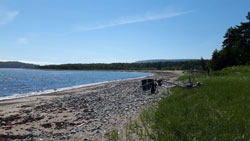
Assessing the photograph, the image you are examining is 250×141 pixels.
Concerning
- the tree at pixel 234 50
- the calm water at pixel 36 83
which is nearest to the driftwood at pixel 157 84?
the calm water at pixel 36 83

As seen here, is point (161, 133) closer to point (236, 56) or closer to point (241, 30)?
point (236, 56)

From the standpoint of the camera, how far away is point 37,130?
991cm

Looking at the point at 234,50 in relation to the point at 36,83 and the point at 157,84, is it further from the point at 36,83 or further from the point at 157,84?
the point at 36,83

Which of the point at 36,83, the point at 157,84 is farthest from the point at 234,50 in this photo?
the point at 36,83

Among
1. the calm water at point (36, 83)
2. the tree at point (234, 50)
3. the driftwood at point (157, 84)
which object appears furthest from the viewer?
the tree at point (234, 50)

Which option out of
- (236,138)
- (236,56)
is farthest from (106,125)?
(236,56)

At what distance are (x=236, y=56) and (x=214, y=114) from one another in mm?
42637

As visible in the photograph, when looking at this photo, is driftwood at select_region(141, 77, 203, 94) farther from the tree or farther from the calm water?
the tree

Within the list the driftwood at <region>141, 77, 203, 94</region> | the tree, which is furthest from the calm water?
the tree

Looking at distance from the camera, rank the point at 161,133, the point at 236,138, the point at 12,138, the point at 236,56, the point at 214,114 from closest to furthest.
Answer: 1. the point at 236,138
2. the point at 161,133
3. the point at 214,114
4. the point at 12,138
5. the point at 236,56

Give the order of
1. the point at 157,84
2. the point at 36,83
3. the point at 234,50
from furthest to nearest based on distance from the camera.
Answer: the point at 36,83 → the point at 234,50 → the point at 157,84

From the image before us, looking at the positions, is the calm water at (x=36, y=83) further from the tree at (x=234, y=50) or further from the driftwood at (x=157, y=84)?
the tree at (x=234, y=50)

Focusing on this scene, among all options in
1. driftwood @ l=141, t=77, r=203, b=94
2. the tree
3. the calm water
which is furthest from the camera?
the tree

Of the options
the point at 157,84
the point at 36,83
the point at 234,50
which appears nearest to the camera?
the point at 157,84
